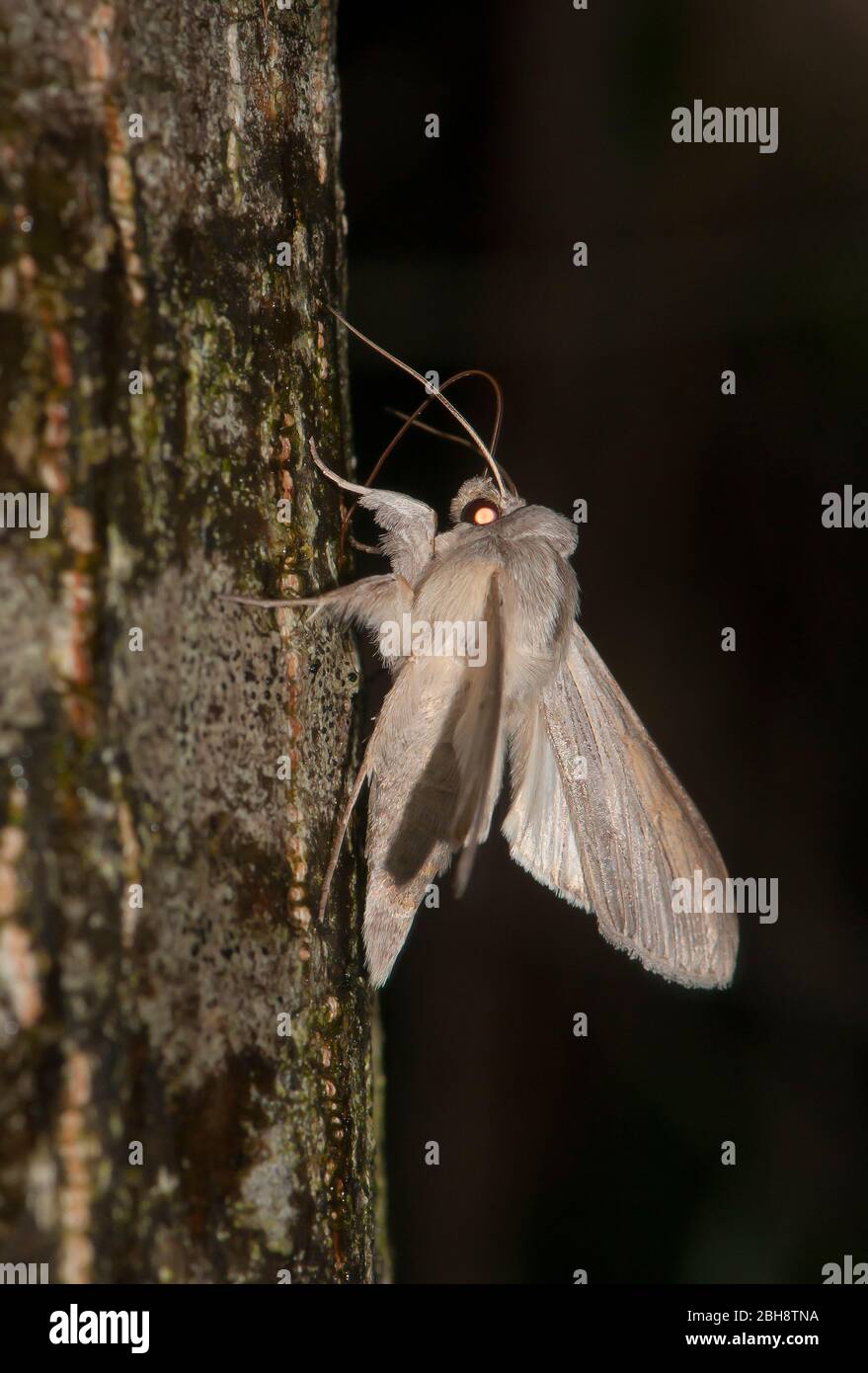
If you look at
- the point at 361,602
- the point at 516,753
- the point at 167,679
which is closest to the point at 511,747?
the point at 516,753

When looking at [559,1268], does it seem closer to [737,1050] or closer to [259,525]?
[737,1050]

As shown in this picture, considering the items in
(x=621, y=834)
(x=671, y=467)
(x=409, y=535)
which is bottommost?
(x=621, y=834)

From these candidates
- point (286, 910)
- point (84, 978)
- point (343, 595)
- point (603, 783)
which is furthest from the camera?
point (603, 783)

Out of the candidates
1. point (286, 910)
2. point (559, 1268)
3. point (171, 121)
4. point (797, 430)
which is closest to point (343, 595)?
point (286, 910)

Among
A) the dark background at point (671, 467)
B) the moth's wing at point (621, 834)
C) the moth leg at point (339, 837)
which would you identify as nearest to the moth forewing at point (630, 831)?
the moth's wing at point (621, 834)

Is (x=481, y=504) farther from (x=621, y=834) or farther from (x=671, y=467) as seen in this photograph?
(x=671, y=467)

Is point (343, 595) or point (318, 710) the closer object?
point (318, 710)

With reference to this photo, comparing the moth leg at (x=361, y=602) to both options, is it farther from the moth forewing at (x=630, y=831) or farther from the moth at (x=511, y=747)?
the moth forewing at (x=630, y=831)
